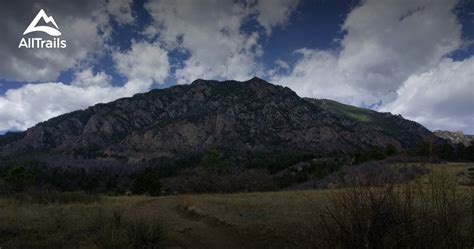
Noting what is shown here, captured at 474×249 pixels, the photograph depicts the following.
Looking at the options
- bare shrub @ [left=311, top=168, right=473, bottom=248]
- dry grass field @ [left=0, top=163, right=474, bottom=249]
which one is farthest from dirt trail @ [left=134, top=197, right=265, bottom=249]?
bare shrub @ [left=311, top=168, right=473, bottom=248]

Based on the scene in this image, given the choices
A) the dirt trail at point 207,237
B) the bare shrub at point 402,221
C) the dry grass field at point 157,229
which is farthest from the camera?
the dirt trail at point 207,237

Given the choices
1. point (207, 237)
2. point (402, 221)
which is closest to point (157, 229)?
point (207, 237)

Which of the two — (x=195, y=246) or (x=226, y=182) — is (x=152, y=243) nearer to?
(x=195, y=246)

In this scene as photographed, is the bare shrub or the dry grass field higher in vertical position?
the bare shrub

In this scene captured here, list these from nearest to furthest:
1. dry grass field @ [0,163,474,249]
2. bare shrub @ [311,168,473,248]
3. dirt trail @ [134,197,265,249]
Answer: bare shrub @ [311,168,473,248] < dry grass field @ [0,163,474,249] < dirt trail @ [134,197,265,249]

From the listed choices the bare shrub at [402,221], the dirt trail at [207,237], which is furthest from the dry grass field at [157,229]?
the bare shrub at [402,221]

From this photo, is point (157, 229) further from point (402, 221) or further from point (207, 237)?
point (402, 221)

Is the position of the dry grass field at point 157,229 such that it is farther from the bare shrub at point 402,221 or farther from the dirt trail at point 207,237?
the bare shrub at point 402,221

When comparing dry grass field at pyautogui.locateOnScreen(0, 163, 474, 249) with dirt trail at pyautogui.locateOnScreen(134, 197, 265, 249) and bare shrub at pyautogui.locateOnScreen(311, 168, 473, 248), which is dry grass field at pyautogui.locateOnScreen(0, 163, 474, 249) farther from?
bare shrub at pyautogui.locateOnScreen(311, 168, 473, 248)

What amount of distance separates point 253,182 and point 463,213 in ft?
109

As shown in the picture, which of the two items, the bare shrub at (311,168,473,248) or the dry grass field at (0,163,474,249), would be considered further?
the dry grass field at (0,163,474,249)

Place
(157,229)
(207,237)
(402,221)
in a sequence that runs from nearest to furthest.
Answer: (402,221) < (157,229) < (207,237)

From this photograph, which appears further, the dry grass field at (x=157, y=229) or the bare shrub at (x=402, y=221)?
the dry grass field at (x=157, y=229)

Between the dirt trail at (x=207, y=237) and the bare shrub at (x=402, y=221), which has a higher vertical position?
the bare shrub at (x=402, y=221)
